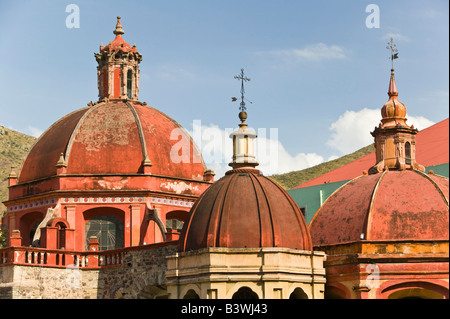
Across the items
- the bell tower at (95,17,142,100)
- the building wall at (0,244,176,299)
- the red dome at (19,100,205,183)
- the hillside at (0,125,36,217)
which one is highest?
the hillside at (0,125,36,217)

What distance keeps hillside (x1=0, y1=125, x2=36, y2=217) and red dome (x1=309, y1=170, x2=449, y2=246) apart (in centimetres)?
4814

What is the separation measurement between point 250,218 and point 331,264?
4.25 metres

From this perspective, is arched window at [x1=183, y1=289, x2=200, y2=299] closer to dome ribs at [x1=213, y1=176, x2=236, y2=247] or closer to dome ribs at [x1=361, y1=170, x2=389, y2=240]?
dome ribs at [x1=213, y1=176, x2=236, y2=247]

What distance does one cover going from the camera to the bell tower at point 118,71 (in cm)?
4584

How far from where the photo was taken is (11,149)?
86.2 m

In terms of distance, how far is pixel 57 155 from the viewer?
42219 mm

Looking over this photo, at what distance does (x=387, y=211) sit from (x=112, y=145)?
14307 mm

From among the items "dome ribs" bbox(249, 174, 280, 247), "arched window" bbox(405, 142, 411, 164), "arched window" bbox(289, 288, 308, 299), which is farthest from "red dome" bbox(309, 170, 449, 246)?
"dome ribs" bbox(249, 174, 280, 247)

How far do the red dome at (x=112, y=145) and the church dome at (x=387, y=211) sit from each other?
9838mm

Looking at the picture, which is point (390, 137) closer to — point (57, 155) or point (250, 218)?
point (250, 218)

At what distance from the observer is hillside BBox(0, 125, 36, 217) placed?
8106 centimetres

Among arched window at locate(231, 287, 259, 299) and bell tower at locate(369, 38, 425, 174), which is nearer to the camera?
arched window at locate(231, 287, 259, 299)

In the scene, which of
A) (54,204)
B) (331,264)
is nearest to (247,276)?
(331,264)

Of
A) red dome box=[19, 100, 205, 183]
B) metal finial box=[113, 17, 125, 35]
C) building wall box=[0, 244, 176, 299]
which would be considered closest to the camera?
building wall box=[0, 244, 176, 299]
